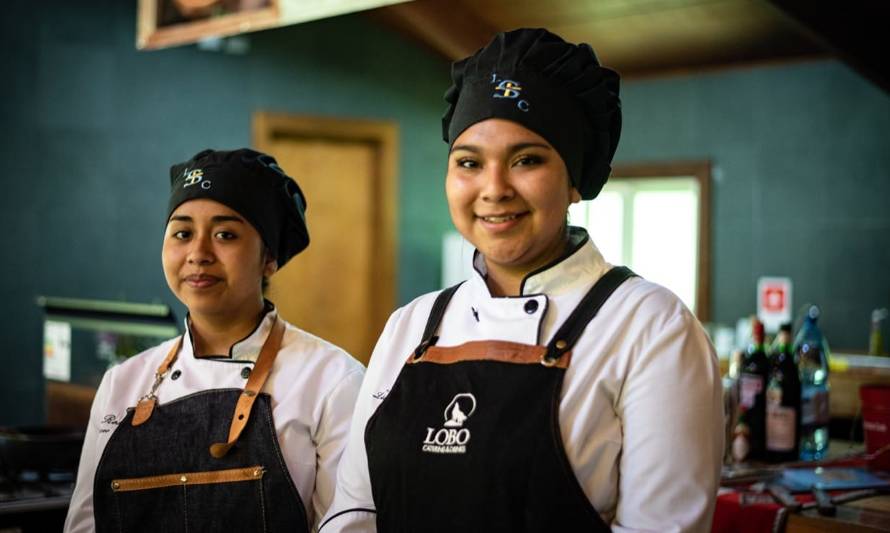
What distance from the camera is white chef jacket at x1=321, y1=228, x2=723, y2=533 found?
1241mm

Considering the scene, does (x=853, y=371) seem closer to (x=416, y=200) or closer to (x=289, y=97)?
(x=416, y=200)

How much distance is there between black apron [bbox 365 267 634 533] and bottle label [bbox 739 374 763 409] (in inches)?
46.5

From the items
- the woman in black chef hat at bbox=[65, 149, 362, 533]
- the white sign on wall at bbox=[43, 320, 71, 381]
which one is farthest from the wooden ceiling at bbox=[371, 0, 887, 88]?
the woman in black chef hat at bbox=[65, 149, 362, 533]

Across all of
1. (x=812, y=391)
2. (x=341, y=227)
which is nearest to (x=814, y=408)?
(x=812, y=391)

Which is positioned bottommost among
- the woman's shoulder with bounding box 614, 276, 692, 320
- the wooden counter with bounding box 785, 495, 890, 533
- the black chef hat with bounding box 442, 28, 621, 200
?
the wooden counter with bounding box 785, 495, 890, 533

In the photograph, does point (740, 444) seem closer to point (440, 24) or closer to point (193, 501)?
point (193, 501)

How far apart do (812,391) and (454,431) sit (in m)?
1.50

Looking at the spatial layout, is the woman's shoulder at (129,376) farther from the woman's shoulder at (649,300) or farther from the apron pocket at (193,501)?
the woman's shoulder at (649,300)

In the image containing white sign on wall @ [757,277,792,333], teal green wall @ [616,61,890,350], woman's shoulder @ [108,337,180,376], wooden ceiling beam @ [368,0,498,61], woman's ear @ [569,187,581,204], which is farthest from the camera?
wooden ceiling beam @ [368,0,498,61]

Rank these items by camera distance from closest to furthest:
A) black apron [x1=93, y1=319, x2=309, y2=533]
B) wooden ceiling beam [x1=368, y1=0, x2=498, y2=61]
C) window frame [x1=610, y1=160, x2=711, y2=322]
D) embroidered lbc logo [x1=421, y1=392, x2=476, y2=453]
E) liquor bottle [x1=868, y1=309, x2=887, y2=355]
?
embroidered lbc logo [x1=421, y1=392, x2=476, y2=453], black apron [x1=93, y1=319, x2=309, y2=533], liquor bottle [x1=868, y1=309, x2=887, y2=355], wooden ceiling beam [x1=368, y1=0, x2=498, y2=61], window frame [x1=610, y1=160, x2=711, y2=322]

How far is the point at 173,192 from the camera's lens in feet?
6.37

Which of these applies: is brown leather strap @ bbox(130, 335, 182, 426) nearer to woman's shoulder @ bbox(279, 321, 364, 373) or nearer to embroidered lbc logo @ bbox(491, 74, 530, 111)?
woman's shoulder @ bbox(279, 321, 364, 373)

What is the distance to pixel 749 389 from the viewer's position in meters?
2.48

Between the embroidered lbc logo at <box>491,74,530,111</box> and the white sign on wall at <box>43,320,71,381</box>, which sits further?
the white sign on wall at <box>43,320,71,381</box>
